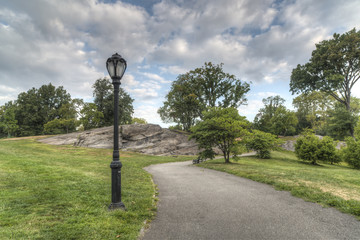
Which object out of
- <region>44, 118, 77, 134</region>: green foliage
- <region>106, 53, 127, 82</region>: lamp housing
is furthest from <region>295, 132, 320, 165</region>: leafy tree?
<region>44, 118, 77, 134</region>: green foliage

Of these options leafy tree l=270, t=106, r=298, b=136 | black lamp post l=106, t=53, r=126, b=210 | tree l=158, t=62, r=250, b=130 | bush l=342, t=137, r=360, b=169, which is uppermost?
tree l=158, t=62, r=250, b=130

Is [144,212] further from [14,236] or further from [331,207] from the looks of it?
[331,207]

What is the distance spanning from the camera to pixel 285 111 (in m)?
44.0

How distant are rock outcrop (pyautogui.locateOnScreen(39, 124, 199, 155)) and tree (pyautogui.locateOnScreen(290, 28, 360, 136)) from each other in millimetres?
22986

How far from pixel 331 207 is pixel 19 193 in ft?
31.3

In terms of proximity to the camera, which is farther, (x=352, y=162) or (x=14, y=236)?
(x=352, y=162)

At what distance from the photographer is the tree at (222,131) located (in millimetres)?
16906

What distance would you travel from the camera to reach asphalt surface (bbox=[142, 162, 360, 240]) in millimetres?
3562

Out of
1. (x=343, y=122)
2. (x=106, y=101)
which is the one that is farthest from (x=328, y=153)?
(x=106, y=101)

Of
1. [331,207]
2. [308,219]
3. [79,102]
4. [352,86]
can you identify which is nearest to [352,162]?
[352,86]

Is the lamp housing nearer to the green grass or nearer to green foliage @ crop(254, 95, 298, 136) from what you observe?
the green grass

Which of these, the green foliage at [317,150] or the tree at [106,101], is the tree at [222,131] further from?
the tree at [106,101]

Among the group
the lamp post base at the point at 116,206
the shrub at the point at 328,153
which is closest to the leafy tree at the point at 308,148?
the shrub at the point at 328,153

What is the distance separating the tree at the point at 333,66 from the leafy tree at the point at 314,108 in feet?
56.5
